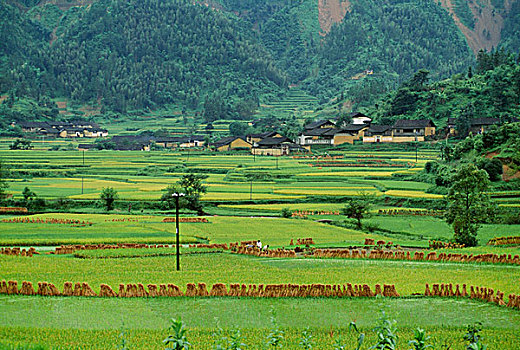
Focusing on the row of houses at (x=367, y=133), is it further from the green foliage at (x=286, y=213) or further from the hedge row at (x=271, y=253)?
the hedge row at (x=271, y=253)

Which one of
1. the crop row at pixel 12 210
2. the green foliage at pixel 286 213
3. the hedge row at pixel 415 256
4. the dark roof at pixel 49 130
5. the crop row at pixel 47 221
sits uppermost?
the dark roof at pixel 49 130

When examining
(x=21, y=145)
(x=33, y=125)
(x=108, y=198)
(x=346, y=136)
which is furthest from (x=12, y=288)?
(x=33, y=125)

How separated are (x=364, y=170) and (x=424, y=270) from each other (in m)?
49.4

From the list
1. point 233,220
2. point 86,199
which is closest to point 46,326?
point 233,220

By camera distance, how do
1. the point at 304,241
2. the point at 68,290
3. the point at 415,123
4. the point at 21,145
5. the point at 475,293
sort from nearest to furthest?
the point at 475,293
the point at 68,290
the point at 304,241
the point at 415,123
the point at 21,145

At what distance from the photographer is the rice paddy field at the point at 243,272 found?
17984mm

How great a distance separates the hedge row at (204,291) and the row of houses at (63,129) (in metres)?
125

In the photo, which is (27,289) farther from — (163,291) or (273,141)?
(273,141)

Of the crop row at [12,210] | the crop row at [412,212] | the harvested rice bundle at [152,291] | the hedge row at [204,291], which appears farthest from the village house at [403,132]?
the harvested rice bundle at [152,291]

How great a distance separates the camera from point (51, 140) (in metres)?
137

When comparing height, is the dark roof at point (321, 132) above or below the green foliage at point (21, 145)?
above

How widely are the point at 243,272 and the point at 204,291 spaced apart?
14.9 ft

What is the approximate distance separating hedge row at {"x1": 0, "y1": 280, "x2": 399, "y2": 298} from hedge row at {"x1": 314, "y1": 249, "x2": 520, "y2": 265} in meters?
8.93

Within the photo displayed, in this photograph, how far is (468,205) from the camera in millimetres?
38000
